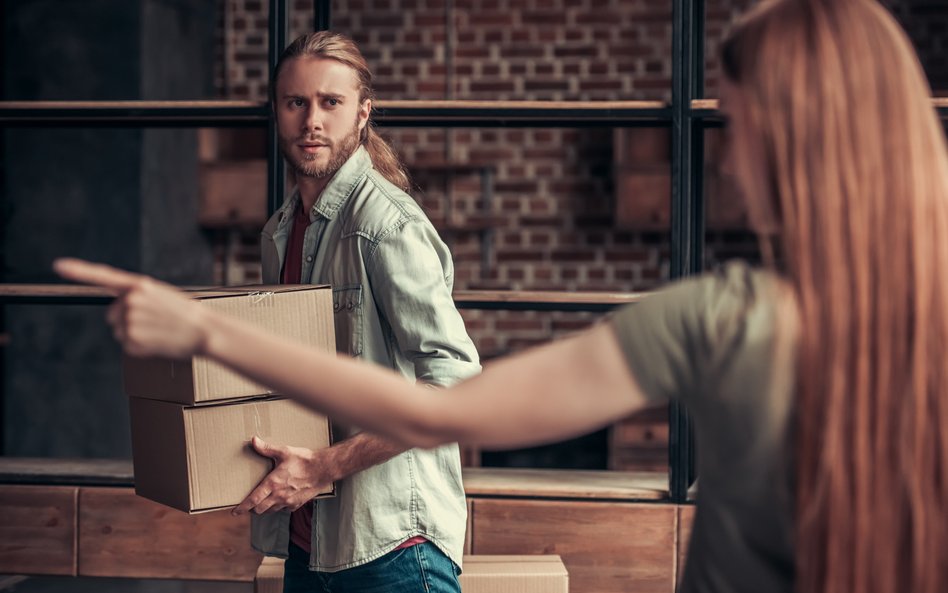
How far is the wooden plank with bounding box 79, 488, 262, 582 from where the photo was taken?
7.93 feet

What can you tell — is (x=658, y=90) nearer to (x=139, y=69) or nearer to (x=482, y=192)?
(x=482, y=192)

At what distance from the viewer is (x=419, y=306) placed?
4.76 feet

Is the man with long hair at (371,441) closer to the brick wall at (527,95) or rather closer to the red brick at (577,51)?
the brick wall at (527,95)

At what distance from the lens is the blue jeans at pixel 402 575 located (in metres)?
1.44

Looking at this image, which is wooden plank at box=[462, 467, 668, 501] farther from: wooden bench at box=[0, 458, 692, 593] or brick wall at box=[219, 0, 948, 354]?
brick wall at box=[219, 0, 948, 354]

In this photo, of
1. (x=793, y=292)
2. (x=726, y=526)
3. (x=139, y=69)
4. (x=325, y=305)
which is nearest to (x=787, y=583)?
(x=726, y=526)

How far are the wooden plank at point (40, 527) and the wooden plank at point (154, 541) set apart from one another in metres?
0.03

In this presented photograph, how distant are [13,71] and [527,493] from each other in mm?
3006

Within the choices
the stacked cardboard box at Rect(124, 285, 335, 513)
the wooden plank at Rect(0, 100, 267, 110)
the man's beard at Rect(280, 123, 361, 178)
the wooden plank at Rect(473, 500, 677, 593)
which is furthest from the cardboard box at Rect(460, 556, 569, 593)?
the wooden plank at Rect(0, 100, 267, 110)

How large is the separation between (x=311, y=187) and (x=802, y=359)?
105 centimetres

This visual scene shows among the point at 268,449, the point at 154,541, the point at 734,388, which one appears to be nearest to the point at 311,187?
the point at 268,449

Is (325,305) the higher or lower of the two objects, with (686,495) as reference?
higher

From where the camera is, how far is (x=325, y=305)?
1.47 metres

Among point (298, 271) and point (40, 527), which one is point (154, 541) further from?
point (298, 271)
